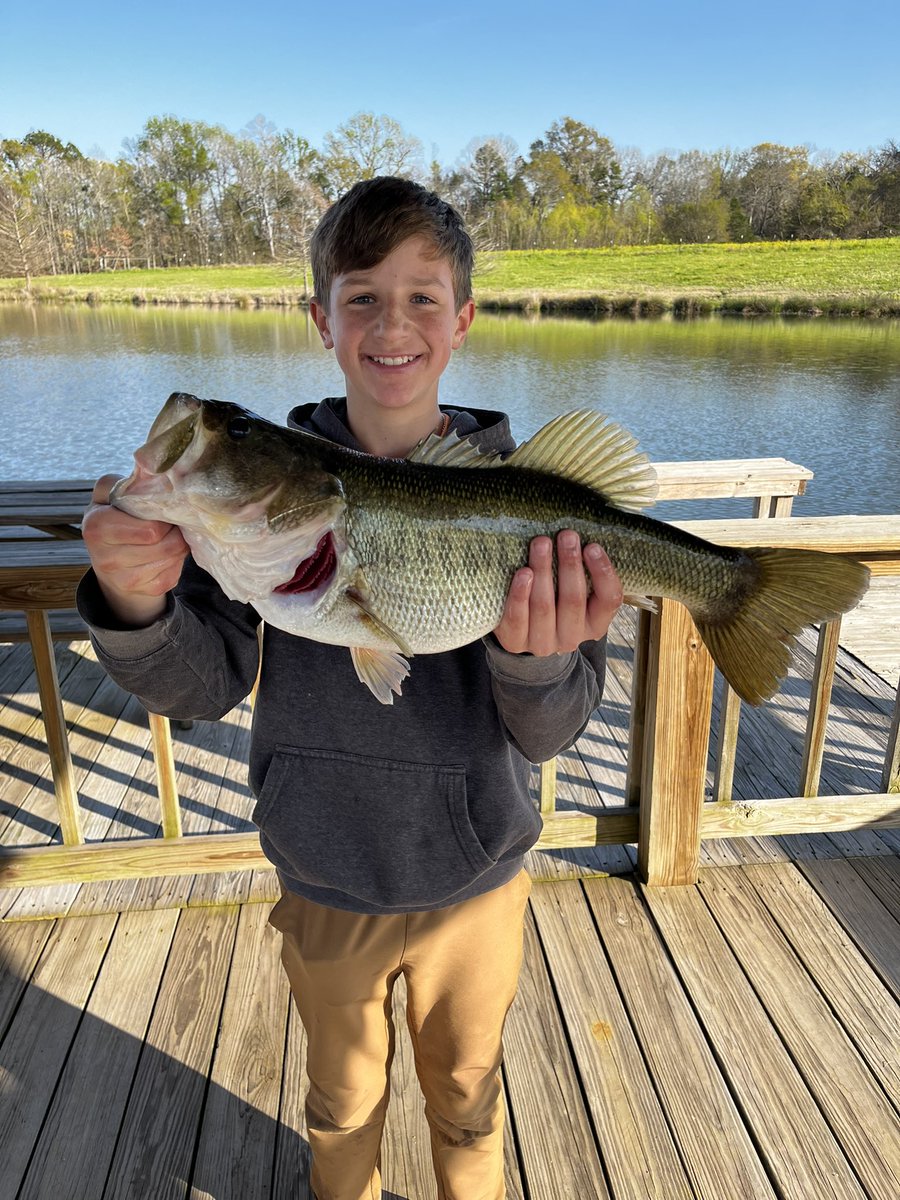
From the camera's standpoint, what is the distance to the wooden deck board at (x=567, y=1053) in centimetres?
196

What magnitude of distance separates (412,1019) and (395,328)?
4.71 ft

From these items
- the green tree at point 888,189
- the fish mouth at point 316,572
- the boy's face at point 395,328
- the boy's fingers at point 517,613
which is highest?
the green tree at point 888,189

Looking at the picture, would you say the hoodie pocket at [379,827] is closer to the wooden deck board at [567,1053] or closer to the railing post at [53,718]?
the wooden deck board at [567,1053]

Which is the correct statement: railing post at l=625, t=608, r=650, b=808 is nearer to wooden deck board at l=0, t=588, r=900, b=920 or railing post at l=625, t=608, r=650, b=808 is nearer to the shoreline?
wooden deck board at l=0, t=588, r=900, b=920

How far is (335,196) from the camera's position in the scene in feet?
179

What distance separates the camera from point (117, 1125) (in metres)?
2.08

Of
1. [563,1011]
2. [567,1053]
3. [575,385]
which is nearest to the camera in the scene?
[567,1053]

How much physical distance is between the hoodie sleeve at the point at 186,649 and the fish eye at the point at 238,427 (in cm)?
36

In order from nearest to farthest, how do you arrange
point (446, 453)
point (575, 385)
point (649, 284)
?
point (446, 453), point (575, 385), point (649, 284)

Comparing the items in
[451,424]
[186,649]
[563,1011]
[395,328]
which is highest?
[395,328]

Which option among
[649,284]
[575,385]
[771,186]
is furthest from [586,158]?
[575,385]

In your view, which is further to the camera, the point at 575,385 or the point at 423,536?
the point at 575,385

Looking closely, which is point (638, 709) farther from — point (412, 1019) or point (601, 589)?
point (601, 589)

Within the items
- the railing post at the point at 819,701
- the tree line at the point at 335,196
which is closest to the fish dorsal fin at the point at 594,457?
the railing post at the point at 819,701
